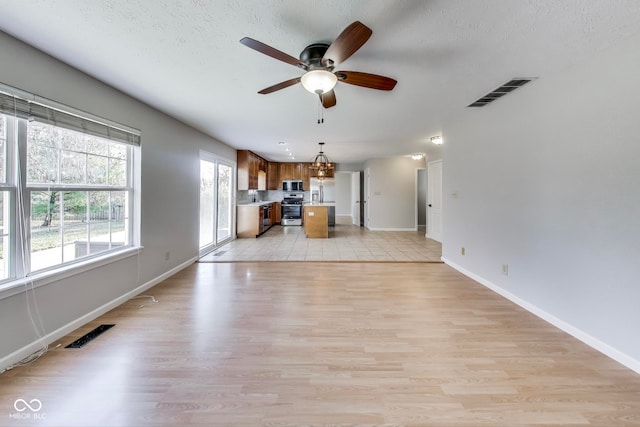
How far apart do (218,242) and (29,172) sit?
3.94 m

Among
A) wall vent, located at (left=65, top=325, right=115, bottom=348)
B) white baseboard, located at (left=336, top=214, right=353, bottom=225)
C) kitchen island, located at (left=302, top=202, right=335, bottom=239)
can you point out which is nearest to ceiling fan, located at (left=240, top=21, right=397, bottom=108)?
wall vent, located at (left=65, top=325, right=115, bottom=348)

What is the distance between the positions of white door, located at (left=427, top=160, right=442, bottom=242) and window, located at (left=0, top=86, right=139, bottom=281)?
20.7ft

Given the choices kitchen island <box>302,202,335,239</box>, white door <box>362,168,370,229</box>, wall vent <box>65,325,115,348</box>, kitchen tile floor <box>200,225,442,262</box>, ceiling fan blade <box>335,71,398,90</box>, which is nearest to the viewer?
ceiling fan blade <box>335,71,398,90</box>

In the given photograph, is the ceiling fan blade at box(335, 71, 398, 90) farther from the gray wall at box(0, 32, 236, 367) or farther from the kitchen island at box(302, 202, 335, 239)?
the kitchen island at box(302, 202, 335, 239)

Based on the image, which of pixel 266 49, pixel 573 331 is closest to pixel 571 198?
pixel 573 331

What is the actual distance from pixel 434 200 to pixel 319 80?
231 inches

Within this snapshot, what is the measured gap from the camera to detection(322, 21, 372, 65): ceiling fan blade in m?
1.43

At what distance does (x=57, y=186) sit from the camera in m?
2.21

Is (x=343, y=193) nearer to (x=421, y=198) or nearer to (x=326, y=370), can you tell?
(x=421, y=198)

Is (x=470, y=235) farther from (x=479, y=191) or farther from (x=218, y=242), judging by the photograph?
(x=218, y=242)

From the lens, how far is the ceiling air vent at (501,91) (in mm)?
2600

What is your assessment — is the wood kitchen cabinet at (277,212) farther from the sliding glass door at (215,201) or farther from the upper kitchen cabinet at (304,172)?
the sliding glass door at (215,201)

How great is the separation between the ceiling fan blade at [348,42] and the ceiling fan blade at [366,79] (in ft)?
0.55

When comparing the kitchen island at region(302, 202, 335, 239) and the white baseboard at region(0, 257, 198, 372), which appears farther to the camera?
the kitchen island at region(302, 202, 335, 239)
